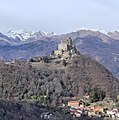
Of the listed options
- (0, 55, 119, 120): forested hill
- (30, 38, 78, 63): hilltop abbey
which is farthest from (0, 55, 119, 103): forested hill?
(30, 38, 78, 63): hilltop abbey

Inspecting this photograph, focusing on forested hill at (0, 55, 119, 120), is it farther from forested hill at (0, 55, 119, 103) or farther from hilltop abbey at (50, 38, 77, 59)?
hilltop abbey at (50, 38, 77, 59)

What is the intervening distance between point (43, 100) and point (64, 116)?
14.7m

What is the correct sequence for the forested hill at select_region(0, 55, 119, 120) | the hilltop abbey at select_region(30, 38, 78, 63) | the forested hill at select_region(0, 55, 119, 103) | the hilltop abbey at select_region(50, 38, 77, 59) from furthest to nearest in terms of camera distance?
1. the hilltop abbey at select_region(50, 38, 77, 59)
2. the hilltop abbey at select_region(30, 38, 78, 63)
3. the forested hill at select_region(0, 55, 119, 103)
4. the forested hill at select_region(0, 55, 119, 120)

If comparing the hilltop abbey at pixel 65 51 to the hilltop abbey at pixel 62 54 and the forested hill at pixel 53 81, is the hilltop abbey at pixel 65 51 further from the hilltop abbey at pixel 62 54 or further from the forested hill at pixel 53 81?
the forested hill at pixel 53 81

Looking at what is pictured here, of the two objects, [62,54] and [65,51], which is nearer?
[62,54]

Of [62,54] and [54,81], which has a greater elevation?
[62,54]

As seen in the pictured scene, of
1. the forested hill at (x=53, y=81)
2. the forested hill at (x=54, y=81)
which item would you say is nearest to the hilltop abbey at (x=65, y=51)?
the forested hill at (x=53, y=81)

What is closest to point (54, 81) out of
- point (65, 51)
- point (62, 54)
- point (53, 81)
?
point (53, 81)

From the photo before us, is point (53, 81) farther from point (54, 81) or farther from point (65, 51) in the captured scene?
point (65, 51)

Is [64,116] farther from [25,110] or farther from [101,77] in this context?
[101,77]

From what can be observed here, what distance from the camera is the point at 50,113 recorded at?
3004 inches

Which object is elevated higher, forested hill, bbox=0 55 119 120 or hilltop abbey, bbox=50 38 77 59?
hilltop abbey, bbox=50 38 77 59

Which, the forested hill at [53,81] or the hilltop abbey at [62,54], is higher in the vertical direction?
the hilltop abbey at [62,54]

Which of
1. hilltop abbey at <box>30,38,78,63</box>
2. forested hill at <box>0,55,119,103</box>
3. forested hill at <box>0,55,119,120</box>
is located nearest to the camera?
forested hill at <box>0,55,119,120</box>
